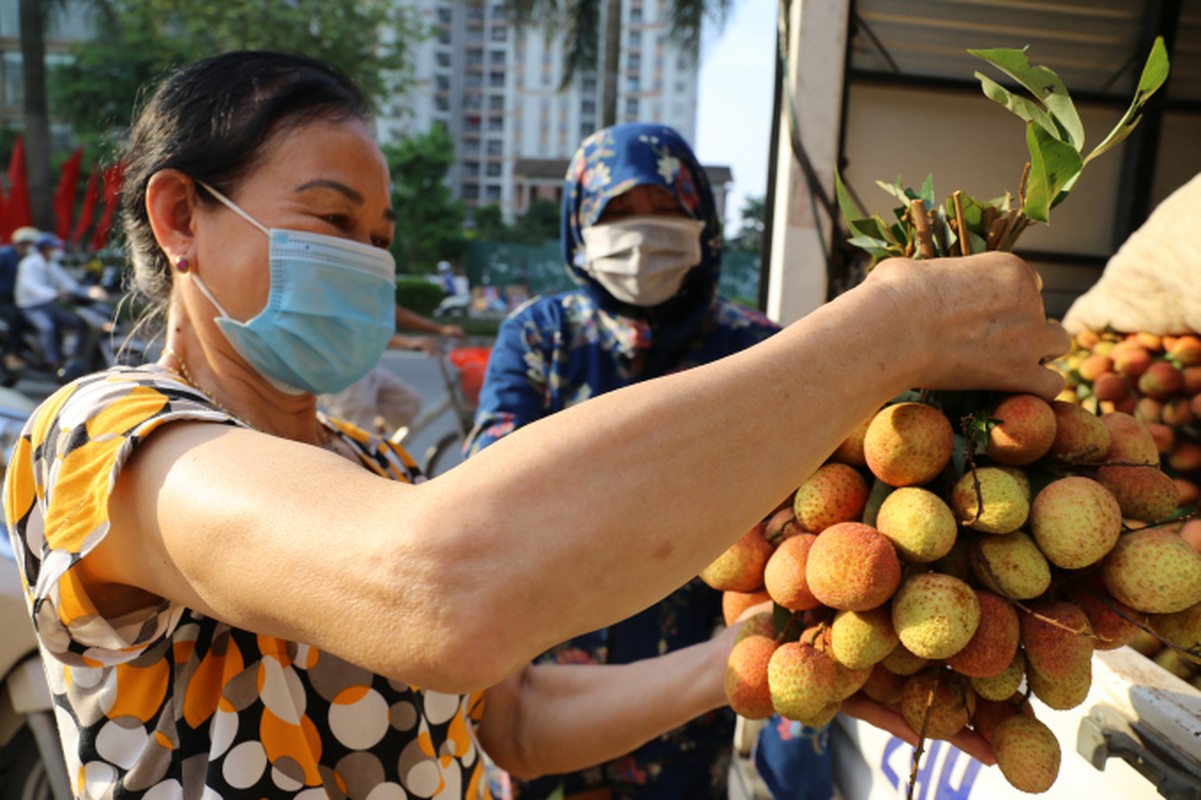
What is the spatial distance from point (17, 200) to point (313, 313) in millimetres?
15550

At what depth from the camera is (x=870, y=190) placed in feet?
11.5

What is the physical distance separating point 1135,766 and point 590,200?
194 cm

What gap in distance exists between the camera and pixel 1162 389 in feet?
6.68

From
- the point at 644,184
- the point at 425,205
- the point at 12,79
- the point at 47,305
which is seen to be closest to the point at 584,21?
the point at 47,305

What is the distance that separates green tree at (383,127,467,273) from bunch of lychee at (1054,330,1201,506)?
122ft

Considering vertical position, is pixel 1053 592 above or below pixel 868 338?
below

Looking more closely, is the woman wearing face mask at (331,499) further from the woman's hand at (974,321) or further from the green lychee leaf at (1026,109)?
the green lychee leaf at (1026,109)

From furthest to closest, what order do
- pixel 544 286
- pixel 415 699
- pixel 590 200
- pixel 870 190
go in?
pixel 544 286 < pixel 870 190 < pixel 590 200 < pixel 415 699

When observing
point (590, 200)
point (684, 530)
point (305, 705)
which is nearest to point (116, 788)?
point (305, 705)

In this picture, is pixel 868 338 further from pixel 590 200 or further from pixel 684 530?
pixel 590 200

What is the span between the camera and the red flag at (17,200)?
13719mm

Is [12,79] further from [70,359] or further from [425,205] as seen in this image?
[70,359]

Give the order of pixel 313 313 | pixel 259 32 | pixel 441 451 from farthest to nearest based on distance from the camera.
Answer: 1. pixel 259 32
2. pixel 441 451
3. pixel 313 313

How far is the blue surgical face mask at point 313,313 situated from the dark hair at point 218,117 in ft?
0.21
